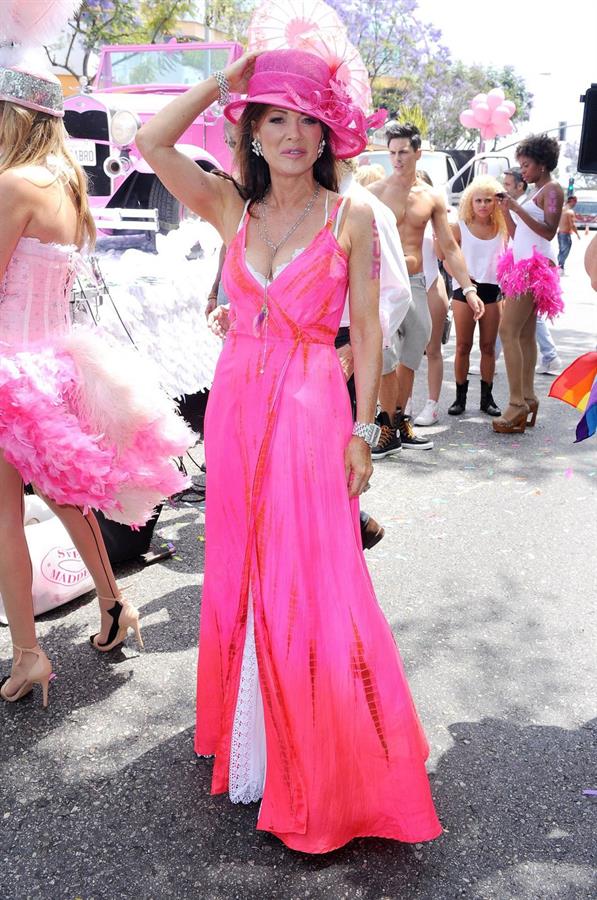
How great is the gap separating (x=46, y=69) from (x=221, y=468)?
5.19 feet

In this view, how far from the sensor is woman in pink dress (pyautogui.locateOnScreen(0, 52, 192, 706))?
109 inches

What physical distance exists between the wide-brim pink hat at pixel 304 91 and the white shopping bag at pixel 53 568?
2.08m

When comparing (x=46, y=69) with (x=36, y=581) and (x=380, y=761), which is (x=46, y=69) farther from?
(x=380, y=761)

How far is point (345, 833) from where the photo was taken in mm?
2297

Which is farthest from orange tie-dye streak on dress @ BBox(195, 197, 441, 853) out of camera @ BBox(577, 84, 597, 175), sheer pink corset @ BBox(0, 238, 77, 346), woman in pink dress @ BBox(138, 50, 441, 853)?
camera @ BBox(577, 84, 597, 175)

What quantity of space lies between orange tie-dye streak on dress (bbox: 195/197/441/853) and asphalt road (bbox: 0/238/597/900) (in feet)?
0.47

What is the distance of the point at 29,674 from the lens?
9.74ft

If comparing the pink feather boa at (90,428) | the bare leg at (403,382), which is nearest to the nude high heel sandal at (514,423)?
the bare leg at (403,382)

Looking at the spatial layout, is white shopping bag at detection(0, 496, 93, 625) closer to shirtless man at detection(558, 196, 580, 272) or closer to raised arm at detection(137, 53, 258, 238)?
raised arm at detection(137, 53, 258, 238)

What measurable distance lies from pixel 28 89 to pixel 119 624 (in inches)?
76.4

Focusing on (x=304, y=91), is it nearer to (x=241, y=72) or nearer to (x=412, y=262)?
(x=241, y=72)

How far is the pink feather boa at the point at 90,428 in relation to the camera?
2.77 m

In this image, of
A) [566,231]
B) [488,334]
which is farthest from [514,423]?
[566,231]

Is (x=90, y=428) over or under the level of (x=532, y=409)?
over
